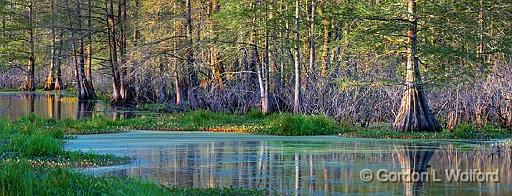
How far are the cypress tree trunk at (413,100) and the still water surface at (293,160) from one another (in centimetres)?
245

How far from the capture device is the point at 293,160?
19.2 meters

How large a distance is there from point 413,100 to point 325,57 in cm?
1108

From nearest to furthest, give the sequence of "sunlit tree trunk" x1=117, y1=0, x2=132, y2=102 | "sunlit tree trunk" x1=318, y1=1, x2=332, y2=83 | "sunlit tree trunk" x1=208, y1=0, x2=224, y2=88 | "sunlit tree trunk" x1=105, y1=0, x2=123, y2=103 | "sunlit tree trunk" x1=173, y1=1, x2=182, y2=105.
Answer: "sunlit tree trunk" x1=318, y1=1, x2=332, y2=83
"sunlit tree trunk" x1=208, y1=0, x2=224, y2=88
"sunlit tree trunk" x1=173, y1=1, x2=182, y2=105
"sunlit tree trunk" x1=117, y1=0, x2=132, y2=102
"sunlit tree trunk" x1=105, y1=0, x2=123, y2=103

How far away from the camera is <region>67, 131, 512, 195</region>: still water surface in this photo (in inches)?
593

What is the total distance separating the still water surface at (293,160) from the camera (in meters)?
15.1

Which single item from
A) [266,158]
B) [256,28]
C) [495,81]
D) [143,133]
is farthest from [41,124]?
[495,81]

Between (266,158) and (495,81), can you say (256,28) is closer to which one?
(495,81)

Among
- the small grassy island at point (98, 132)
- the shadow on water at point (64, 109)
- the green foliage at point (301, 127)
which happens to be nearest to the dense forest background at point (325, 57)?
the small grassy island at point (98, 132)

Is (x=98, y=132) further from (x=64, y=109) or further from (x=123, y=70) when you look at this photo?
(x=123, y=70)

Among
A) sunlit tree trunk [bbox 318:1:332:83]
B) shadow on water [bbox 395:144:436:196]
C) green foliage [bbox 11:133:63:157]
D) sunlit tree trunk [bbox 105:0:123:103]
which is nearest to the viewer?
shadow on water [bbox 395:144:436:196]

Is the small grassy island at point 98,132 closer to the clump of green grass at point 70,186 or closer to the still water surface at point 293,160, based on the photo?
the clump of green grass at point 70,186

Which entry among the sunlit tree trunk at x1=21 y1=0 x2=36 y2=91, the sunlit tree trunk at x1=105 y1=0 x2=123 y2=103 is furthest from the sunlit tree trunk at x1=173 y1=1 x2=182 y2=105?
the sunlit tree trunk at x1=21 y1=0 x2=36 y2=91

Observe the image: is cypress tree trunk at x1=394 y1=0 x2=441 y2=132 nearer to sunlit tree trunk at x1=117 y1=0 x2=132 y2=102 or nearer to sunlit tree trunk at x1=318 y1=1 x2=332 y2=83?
sunlit tree trunk at x1=318 y1=1 x2=332 y2=83

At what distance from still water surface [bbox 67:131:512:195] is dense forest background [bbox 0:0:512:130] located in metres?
4.63
